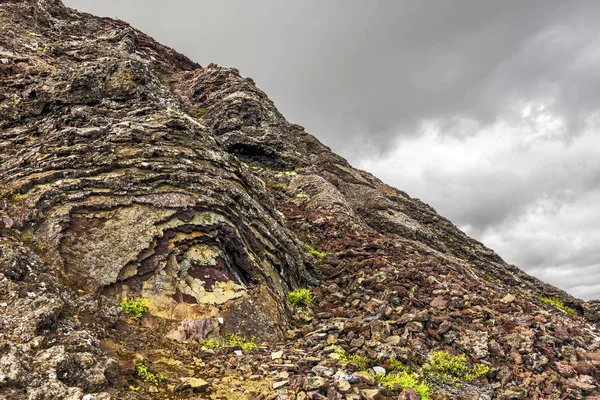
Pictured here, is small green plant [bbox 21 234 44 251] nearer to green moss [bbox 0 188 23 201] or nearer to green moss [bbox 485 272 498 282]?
green moss [bbox 0 188 23 201]

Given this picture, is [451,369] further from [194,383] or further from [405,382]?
[194,383]

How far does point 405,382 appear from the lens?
8.81 m

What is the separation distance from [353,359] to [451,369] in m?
3.25

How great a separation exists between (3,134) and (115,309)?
1253 centimetres

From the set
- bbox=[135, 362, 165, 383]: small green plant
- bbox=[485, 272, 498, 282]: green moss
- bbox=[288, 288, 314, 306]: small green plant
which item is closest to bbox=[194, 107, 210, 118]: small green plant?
bbox=[288, 288, 314, 306]: small green plant

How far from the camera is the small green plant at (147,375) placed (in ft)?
23.2

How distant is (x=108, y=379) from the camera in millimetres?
6465

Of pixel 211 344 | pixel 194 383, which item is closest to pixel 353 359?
pixel 211 344

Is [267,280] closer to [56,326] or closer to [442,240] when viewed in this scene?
[56,326]

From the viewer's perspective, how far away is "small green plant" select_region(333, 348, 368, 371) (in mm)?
9396

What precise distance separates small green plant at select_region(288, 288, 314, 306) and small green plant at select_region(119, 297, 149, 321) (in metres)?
5.83

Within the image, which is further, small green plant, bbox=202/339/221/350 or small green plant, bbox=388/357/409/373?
small green plant, bbox=388/357/409/373

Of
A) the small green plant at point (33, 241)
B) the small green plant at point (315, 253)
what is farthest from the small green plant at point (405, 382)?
the small green plant at point (33, 241)

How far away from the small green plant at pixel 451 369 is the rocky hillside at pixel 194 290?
4 centimetres
